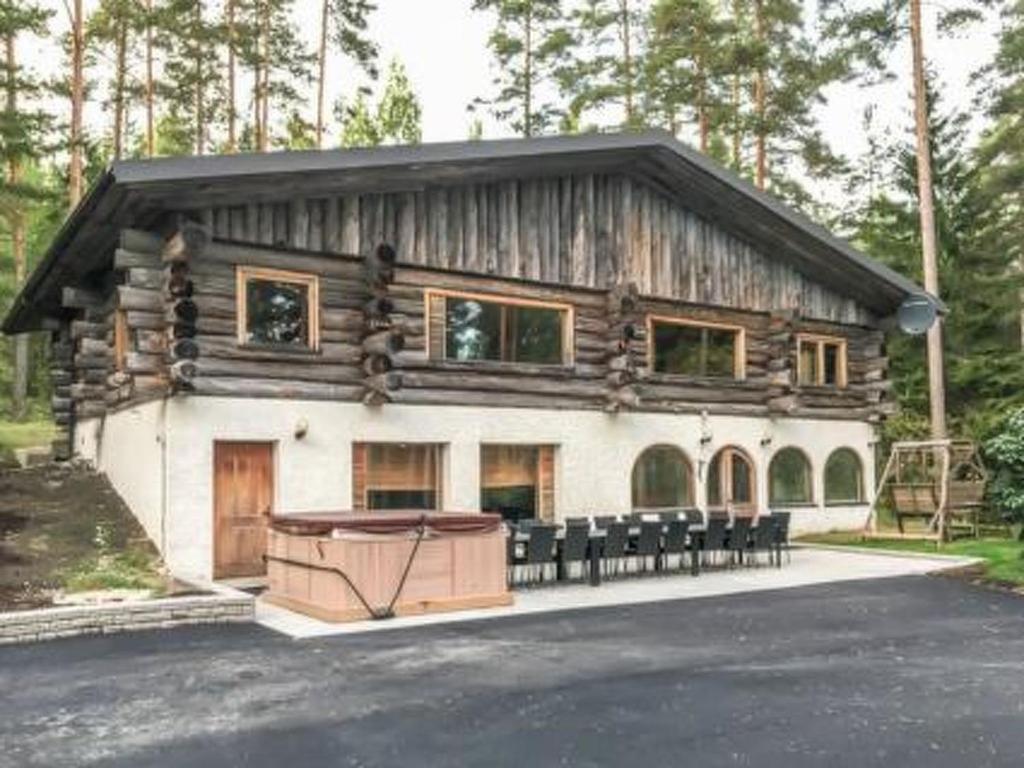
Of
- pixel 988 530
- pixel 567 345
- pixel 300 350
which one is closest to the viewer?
pixel 300 350

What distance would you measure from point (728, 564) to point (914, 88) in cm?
1346

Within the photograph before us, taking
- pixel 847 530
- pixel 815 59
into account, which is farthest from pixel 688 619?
pixel 815 59

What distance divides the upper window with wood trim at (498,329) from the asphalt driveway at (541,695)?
5650 mm

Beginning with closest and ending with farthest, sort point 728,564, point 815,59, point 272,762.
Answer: point 272,762
point 728,564
point 815,59

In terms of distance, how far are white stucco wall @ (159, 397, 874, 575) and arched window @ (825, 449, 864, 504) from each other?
573 mm

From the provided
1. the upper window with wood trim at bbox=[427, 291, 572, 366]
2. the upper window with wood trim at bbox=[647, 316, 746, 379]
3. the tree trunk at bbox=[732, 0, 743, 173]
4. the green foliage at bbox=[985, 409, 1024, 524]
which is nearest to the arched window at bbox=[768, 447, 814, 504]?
the upper window with wood trim at bbox=[647, 316, 746, 379]

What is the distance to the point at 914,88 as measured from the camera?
894 inches

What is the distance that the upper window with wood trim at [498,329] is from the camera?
15.2 m

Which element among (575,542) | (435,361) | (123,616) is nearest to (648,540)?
(575,542)

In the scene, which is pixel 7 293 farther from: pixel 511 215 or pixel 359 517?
pixel 359 517

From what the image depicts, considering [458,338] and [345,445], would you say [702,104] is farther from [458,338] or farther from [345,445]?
[345,445]

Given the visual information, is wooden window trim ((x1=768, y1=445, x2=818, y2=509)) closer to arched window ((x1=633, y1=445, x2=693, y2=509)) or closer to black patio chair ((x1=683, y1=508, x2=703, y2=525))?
Result: arched window ((x1=633, y1=445, x2=693, y2=509))

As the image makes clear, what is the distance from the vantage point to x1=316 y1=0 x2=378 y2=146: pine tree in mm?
29344

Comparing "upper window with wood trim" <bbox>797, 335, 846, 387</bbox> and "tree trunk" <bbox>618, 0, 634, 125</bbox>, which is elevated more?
"tree trunk" <bbox>618, 0, 634, 125</bbox>
